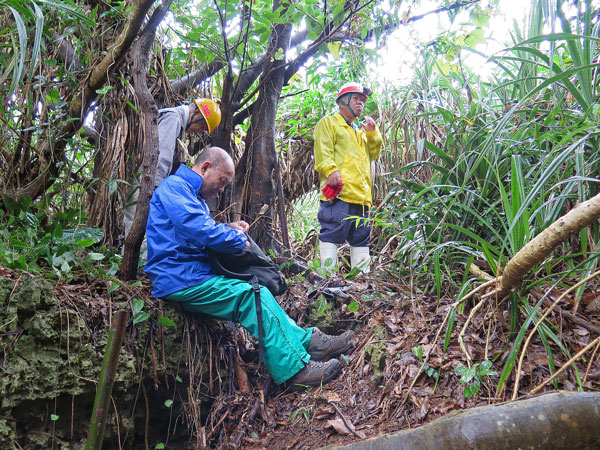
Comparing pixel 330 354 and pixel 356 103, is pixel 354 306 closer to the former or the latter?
pixel 330 354

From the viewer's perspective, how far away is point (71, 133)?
3.34 metres

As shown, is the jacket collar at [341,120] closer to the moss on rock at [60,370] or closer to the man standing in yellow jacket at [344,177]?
the man standing in yellow jacket at [344,177]

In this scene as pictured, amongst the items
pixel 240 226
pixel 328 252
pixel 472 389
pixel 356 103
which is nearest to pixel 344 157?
pixel 356 103

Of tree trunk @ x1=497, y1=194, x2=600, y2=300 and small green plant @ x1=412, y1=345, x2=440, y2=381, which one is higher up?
tree trunk @ x1=497, y1=194, x2=600, y2=300

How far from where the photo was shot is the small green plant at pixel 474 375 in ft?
6.75

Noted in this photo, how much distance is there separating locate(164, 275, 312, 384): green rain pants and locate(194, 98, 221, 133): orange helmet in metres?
1.68

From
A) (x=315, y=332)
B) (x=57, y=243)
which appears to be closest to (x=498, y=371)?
(x=315, y=332)

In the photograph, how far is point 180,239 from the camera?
3.02 m

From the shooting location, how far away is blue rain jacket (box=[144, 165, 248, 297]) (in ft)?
9.61

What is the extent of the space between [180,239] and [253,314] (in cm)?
72

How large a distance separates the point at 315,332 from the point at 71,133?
7.77 ft

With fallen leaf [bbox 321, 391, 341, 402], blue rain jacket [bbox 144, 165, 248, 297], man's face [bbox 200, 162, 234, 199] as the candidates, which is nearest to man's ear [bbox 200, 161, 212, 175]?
man's face [bbox 200, 162, 234, 199]

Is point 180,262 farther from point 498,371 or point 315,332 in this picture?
point 498,371

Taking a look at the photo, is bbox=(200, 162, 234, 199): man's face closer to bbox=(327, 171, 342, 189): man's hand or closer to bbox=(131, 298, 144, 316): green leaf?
bbox=(131, 298, 144, 316): green leaf
